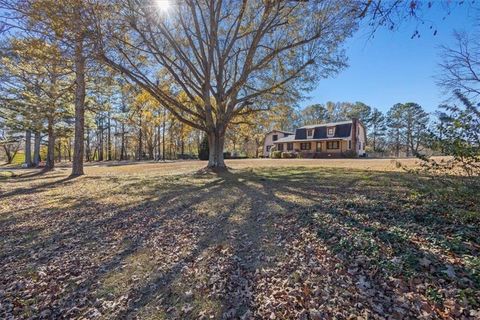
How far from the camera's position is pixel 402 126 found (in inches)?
1825

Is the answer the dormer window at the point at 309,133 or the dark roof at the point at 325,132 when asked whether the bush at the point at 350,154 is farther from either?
the dormer window at the point at 309,133

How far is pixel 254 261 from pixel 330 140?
107 ft

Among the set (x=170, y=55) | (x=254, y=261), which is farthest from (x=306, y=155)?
(x=254, y=261)

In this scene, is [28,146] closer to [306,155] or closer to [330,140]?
[306,155]

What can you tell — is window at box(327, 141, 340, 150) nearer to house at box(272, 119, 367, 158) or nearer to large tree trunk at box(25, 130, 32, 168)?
house at box(272, 119, 367, 158)

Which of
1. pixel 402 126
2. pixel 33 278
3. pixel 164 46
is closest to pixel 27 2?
pixel 164 46

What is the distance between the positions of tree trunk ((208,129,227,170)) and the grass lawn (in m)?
6.87

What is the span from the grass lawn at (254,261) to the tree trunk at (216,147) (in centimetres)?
687

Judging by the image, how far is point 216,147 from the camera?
500 inches

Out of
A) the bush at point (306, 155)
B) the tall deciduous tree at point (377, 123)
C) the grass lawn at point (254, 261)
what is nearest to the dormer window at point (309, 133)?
the bush at point (306, 155)

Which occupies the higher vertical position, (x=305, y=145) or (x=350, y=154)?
(x=305, y=145)

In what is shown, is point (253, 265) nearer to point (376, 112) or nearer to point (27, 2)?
point (27, 2)

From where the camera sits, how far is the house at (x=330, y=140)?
31312 mm

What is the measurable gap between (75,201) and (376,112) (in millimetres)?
54427
